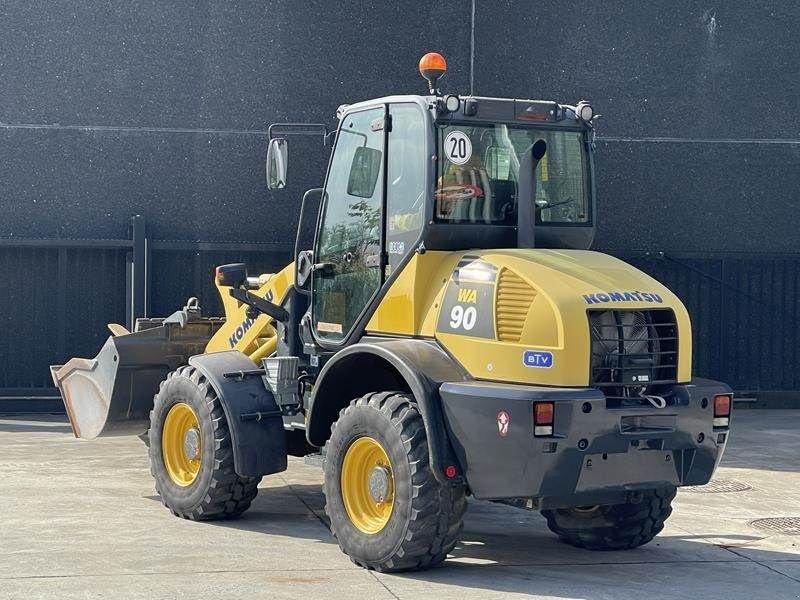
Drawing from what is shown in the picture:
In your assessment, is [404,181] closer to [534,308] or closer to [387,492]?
[534,308]

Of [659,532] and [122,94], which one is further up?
[122,94]

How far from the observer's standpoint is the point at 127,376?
1052 cm

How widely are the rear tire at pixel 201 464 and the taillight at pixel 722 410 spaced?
3.07m

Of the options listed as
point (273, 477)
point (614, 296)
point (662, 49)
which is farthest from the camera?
point (662, 49)

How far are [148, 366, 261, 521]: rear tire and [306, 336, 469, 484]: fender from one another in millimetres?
755

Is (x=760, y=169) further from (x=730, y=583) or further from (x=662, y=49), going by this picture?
(x=730, y=583)

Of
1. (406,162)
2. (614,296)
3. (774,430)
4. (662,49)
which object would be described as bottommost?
(774,430)

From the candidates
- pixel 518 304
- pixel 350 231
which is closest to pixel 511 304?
pixel 518 304

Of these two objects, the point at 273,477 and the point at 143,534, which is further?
the point at 273,477

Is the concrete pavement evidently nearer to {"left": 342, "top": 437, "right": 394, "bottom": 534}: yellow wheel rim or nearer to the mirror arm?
{"left": 342, "top": 437, "right": 394, "bottom": 534}: yellow wheel rim

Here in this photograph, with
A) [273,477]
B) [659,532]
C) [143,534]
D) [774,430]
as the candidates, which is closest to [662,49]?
[774,430]

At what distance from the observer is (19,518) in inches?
367

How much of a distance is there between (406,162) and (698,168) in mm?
9873

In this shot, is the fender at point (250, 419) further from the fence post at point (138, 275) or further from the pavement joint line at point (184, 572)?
the fence post at point (138, 275)
